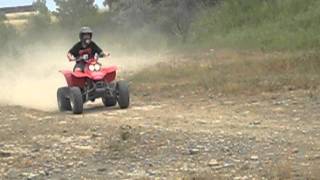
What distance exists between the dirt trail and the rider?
1331 mm

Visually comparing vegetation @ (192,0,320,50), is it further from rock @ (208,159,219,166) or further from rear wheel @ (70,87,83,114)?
rock @ (208,159,219,166)

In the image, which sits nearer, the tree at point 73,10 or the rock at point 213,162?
the rock at point 213,162

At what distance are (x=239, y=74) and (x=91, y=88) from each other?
5259 mm

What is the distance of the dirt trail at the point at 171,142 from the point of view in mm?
8523

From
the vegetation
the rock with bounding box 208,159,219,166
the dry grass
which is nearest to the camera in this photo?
the rock with bounding box 208,159,219,166

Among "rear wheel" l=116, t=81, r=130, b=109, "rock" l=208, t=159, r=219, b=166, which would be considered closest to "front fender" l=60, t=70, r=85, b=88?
"rear wheel" l=116, t=81, r=130, b=109

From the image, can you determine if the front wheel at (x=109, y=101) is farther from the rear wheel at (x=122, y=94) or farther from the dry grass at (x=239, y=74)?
the dry grass at (x=239, y=74)

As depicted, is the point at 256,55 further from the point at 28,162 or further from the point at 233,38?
the point at 28,162

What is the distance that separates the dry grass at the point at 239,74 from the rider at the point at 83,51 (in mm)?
2871

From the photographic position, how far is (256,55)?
2242cm

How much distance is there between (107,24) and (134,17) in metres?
10.8

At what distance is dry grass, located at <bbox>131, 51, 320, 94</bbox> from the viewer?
16.0 metres

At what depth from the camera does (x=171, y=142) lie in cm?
1004

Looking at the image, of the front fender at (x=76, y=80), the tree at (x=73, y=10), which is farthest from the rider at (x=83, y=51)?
the tree at (x=73, y=10)
